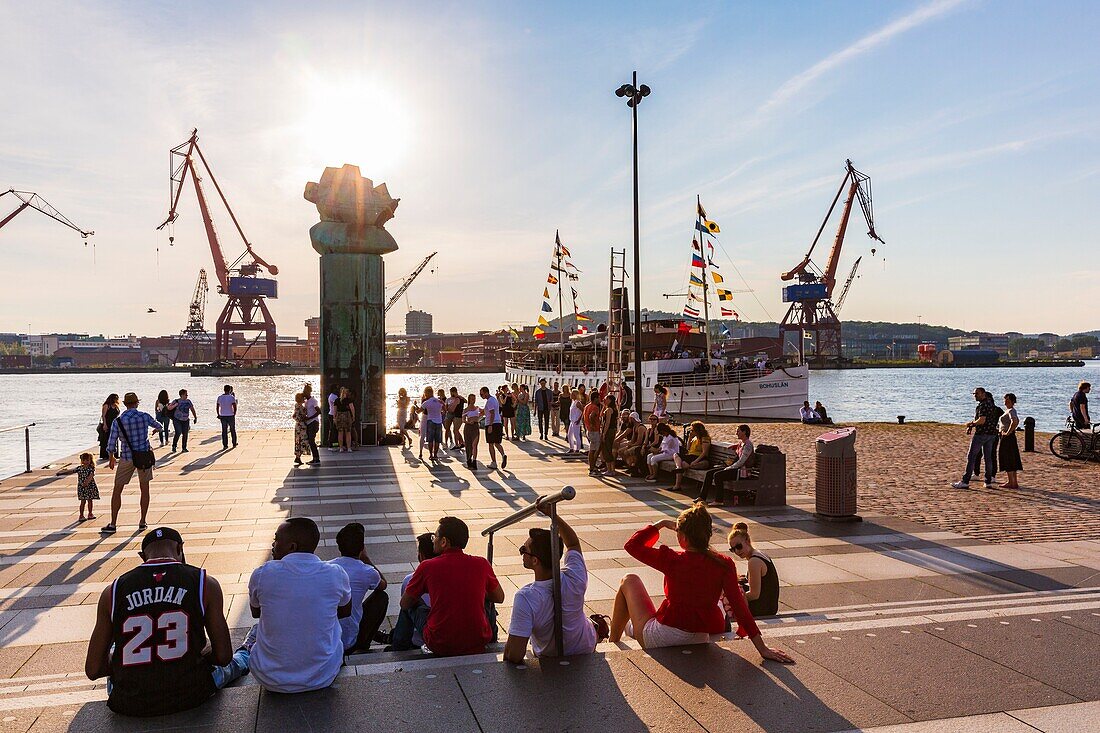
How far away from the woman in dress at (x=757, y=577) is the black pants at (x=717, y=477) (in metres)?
Answer: 5.67

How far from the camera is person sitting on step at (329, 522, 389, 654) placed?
5453 mm

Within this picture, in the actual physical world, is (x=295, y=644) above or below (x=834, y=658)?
above

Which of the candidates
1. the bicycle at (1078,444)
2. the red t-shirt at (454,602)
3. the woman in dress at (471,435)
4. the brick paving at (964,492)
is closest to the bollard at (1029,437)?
the brick paving at (964,492)

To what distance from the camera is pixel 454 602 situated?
514 cm

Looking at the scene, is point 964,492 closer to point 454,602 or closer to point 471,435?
point 471,435

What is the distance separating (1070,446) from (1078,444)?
6.1 inches

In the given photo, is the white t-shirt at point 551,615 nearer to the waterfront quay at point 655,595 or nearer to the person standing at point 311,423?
the waterfront quay at point 655,595

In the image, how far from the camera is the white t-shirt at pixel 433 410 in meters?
17.6

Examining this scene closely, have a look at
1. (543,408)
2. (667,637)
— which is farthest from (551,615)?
(543,408)

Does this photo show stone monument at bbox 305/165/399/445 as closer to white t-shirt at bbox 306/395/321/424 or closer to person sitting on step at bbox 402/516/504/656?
white t-shirt at bbox 306/395/321/424

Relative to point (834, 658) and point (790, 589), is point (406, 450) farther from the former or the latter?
point (834, 658)

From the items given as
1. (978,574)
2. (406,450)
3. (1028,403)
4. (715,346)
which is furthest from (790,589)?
(1028,403)

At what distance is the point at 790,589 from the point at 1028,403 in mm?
70766

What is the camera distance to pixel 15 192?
97062mm
